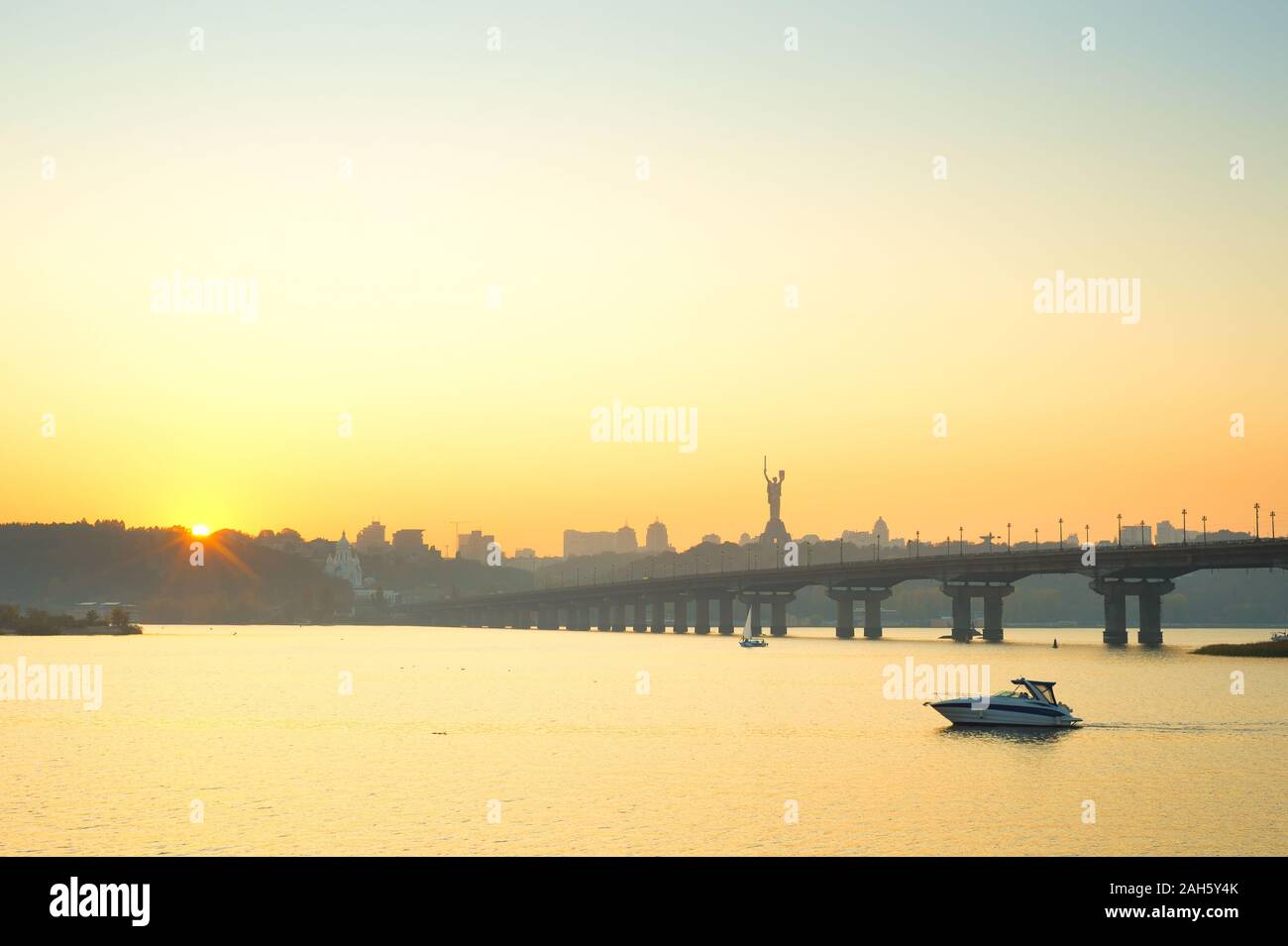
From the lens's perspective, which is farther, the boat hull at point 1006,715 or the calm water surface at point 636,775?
the boat hull at point 1006,715

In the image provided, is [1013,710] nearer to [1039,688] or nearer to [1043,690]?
[1039,688]

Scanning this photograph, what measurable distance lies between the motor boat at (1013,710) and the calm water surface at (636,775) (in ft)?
3.28

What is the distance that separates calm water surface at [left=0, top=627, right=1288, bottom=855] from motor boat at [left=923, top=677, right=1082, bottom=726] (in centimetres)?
100

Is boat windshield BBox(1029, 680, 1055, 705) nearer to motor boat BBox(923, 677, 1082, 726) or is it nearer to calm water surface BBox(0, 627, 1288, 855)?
motor boat BBox(923, 677, 1082, 726)

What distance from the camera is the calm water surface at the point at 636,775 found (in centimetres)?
5134

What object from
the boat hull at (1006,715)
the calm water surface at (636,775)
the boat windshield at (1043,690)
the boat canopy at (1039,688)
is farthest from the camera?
the boat windshield at (1043,690)

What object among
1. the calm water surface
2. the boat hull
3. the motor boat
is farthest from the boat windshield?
the calm water surface

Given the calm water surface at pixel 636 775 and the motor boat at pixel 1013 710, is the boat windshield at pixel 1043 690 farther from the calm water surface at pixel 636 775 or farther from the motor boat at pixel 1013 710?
the calm water surface at pixel 636 775

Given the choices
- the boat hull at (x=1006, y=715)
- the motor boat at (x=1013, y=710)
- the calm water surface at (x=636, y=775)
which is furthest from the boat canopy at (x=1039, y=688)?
the calm water surface at (x=636, y=775)
